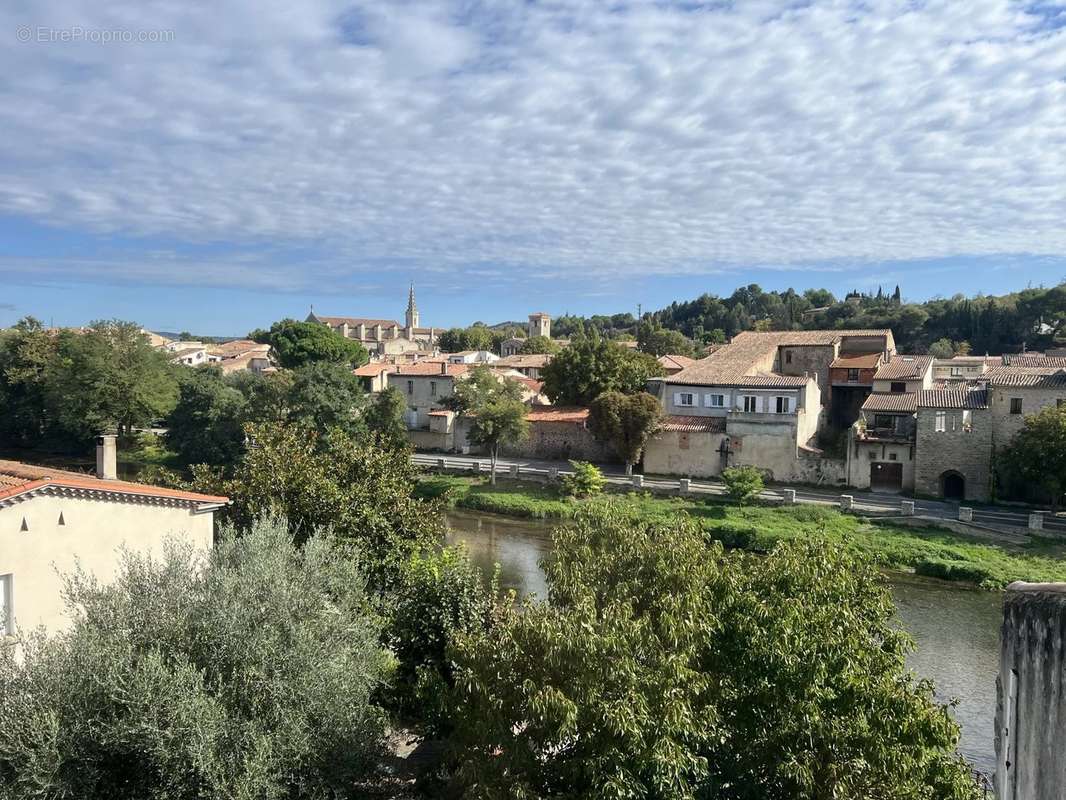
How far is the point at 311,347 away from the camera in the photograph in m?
67.2

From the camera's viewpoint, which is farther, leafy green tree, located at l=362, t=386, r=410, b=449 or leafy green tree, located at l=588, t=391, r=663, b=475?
leafy green tree, located at l=362, t=386, r=410, b=449

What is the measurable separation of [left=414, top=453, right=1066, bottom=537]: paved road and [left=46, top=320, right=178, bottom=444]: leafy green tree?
65.1ft

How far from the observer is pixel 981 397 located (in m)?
36.8

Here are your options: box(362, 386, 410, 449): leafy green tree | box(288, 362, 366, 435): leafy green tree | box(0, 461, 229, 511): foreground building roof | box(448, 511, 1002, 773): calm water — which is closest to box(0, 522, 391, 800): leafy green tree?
box(0, 461, 229, 511): foreground building roof

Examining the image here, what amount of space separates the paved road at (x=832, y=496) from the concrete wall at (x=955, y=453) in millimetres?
1547

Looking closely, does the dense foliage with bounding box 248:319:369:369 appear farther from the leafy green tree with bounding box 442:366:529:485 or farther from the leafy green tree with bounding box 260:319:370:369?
the leafy green tree with bounding box 442:366:529:485

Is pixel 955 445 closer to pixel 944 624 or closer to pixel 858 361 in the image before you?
pixel 858 361

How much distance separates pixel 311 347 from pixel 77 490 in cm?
5535

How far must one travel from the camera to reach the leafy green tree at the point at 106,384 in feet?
160

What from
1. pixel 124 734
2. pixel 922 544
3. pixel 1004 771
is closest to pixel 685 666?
pixel 1004 771

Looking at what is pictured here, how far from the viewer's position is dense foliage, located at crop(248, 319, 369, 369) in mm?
67188

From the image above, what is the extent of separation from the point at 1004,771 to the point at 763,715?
14.7ft

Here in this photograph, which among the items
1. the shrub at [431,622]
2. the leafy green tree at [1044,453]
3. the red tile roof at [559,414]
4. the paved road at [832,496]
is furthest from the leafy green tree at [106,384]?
the leafy green tree at [1044,453]

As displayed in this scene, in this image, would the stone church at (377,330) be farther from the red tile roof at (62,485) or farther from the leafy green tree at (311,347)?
the red tile roof at (62,485)
